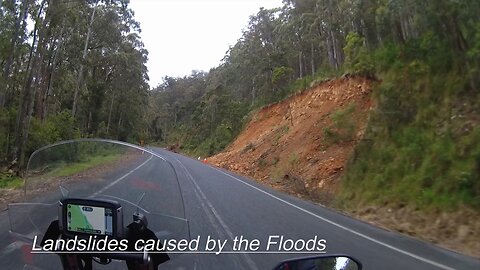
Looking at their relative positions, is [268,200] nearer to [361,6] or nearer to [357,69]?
[361,6]

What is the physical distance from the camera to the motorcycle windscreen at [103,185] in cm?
344

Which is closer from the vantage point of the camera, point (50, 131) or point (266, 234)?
point (266, 234)

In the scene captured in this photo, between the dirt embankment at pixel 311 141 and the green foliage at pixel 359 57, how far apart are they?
1.96 ft

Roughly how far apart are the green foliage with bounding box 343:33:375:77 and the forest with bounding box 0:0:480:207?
78 millimetres

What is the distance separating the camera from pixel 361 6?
19.9 m

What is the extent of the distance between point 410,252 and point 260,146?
23971 mm

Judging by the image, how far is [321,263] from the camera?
297 cm

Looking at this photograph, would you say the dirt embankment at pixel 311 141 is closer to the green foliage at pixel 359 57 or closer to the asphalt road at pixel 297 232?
the green foliage at pixel 359 57

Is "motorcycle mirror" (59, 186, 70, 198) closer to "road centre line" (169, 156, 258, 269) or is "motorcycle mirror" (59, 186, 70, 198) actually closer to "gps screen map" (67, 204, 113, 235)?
"gps screen map" (67, 204, 113, 235)

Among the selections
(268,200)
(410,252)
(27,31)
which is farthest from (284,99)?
(410,252)

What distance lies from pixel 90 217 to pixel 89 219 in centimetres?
2

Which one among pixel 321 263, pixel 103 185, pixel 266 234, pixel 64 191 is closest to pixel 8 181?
pixel 266 234

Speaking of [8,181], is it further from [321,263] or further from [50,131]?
[321,263]

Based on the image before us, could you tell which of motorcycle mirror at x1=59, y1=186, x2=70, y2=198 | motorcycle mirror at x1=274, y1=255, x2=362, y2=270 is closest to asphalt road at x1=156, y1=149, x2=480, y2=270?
motorcycle mirror at x1=59, y1=186, x2=70, y2=198
